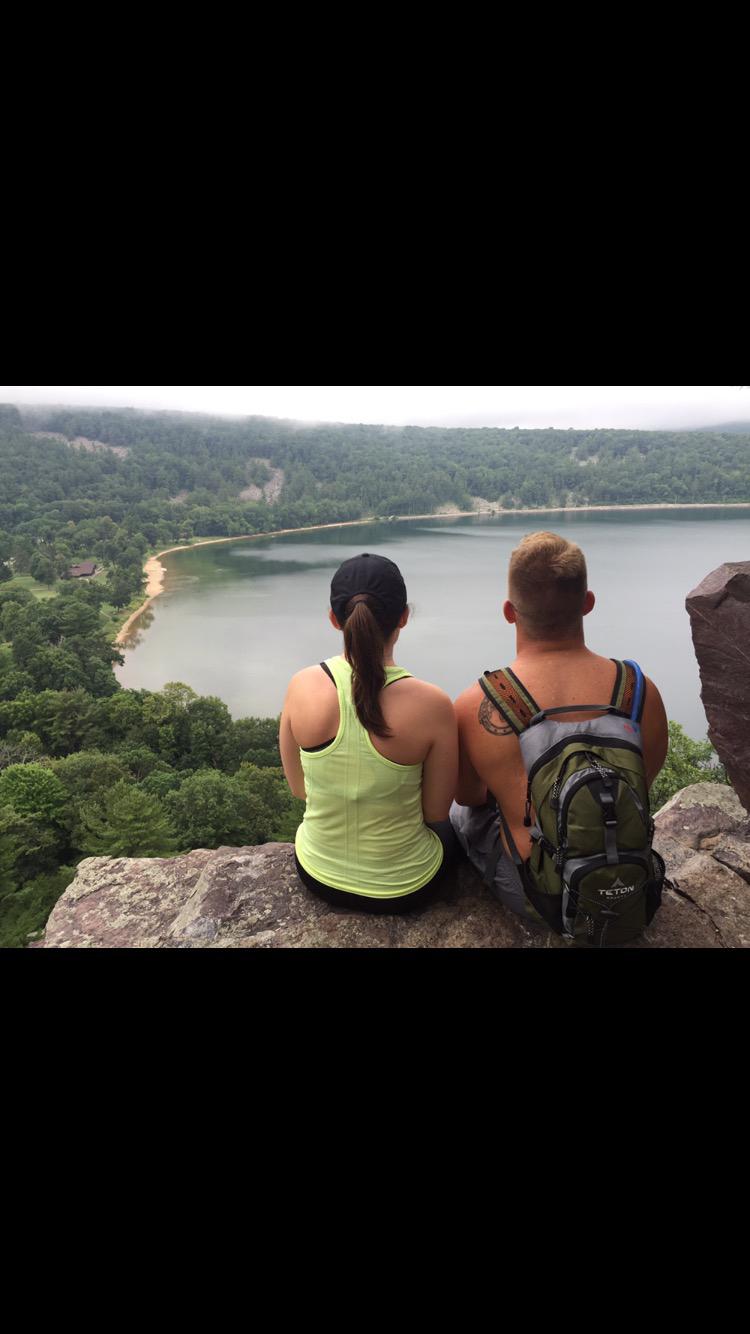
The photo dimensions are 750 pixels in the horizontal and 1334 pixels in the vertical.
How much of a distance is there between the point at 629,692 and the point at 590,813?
33 centimetres

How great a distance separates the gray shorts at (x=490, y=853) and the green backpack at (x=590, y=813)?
0.19 metres

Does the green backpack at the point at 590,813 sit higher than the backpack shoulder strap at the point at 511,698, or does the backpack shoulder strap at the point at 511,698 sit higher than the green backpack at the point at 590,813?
the backpack shoulder strap at the point at 511,698

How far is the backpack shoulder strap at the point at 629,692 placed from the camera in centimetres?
146

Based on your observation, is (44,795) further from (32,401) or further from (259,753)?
(32,401)

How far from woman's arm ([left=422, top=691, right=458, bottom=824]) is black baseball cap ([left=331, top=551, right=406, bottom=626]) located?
0.25 meters

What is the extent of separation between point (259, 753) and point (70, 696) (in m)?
7.21

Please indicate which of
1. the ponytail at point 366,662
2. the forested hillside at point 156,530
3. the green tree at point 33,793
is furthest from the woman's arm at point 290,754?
the green tree at point 33,793

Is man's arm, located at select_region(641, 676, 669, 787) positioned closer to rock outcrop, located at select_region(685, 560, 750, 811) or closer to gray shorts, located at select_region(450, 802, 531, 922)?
gray shorts, located at select_region(450, 802, 531, 922)

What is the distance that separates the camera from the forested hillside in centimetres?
1356

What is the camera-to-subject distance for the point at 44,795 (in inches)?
541

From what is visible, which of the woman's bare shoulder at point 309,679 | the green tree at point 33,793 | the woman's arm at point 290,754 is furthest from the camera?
the green tree at point 33,793

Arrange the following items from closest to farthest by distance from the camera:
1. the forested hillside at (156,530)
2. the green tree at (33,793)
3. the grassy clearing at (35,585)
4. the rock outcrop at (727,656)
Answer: the rock outcrop at (727,656) < the green tree at (33,793) < the forested hillside at (156,530) < the grassy clearing at (35,585)

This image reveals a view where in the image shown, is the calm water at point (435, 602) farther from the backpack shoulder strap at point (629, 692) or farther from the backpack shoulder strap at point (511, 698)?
the backpack shoulder strap at point (511, 698)

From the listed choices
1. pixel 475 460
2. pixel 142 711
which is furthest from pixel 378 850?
pixel 475 460
